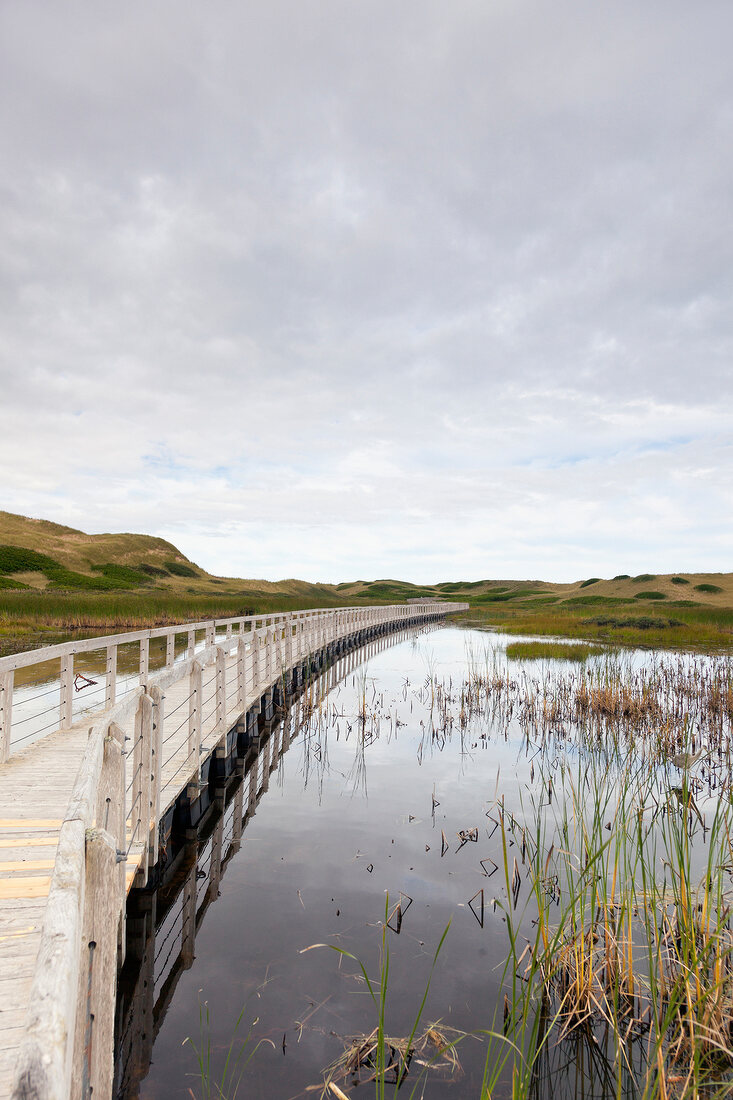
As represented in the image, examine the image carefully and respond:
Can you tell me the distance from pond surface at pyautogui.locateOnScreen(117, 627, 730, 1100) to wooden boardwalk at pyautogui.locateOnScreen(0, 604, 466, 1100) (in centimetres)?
75

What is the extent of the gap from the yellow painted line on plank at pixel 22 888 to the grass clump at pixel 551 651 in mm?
20141

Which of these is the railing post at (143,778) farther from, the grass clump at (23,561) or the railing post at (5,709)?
the grass clump at (23,561)

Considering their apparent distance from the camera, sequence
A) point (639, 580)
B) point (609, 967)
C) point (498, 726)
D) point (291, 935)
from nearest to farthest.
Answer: point (609, 967), point (291, 935), point (498, 726), point (639, 580)

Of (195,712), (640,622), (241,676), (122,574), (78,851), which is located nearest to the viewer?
(78,851)

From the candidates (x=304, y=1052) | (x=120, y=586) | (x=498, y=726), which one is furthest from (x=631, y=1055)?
(x=120, y=586)

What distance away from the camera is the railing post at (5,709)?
249 inches

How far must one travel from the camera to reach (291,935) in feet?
17.9

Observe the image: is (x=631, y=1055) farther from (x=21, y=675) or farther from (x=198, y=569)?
(x=198, y=569)

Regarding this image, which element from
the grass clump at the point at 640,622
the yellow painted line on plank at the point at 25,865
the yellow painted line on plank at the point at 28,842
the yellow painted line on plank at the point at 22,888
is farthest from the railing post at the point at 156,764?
the grass clump at the point at 640,622

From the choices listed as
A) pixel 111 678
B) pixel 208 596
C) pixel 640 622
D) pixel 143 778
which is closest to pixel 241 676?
pixel 111 678

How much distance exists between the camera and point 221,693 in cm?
910

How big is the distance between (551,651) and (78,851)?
24404 mm

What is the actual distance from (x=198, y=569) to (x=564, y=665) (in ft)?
323

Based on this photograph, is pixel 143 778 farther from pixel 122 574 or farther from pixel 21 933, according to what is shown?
pixel 122 574
